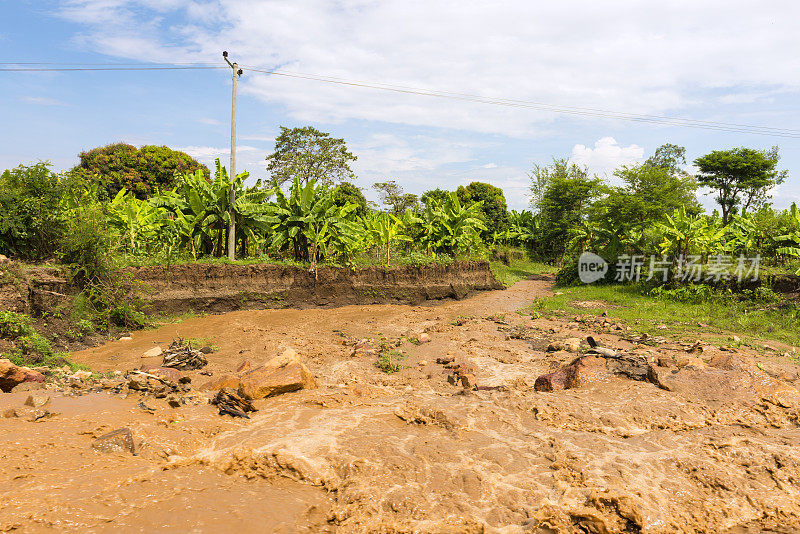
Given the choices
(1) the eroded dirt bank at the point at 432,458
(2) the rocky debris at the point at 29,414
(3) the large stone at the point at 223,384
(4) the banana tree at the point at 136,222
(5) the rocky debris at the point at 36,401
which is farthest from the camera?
(4) the banana tree at the point at 136,222

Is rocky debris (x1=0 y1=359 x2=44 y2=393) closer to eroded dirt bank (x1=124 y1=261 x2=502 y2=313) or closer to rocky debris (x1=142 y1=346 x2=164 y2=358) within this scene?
rocky debris (x1=142 y1=346 x2=164 y2=358)

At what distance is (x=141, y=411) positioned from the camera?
17.1ft

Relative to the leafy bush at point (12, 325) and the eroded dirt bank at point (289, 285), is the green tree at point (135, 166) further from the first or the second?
the leafy bush at point (12, 325)

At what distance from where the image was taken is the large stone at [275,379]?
595cm

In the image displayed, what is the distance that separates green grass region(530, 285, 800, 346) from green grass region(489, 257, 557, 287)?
694 cm

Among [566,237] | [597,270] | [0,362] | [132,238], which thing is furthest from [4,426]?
[566,237]

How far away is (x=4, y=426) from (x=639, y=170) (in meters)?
21.1

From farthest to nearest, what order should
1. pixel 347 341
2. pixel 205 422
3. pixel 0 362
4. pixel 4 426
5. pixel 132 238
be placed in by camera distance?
1. pixel 132 238
2. pixel 347 341
3. pixel 0 362
4. pixel 205 422
5. pixel 4 426

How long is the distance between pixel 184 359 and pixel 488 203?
90.0 ft

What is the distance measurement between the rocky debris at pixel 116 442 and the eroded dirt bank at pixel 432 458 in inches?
3.1

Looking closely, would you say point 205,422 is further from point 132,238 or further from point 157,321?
point 132,238

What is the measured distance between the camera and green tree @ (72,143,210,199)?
1003 inches

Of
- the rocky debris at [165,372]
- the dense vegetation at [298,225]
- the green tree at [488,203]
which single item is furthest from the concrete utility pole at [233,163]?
the green tree at [488,203]

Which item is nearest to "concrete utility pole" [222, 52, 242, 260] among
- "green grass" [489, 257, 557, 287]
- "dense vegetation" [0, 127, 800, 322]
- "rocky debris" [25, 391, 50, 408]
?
"dense vegetation" [0, 127, 800, 322]
